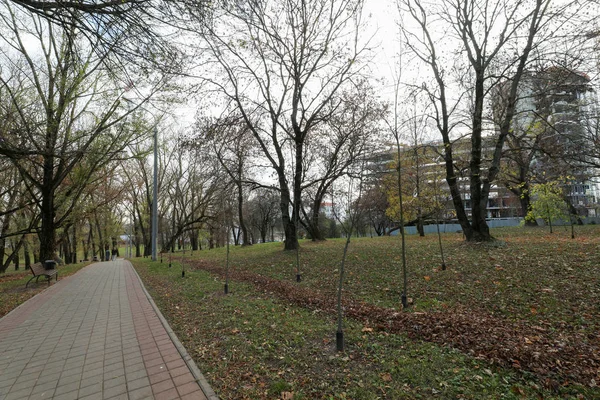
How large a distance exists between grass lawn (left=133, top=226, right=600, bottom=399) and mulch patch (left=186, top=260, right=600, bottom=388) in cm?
2

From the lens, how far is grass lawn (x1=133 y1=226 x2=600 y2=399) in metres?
3.21

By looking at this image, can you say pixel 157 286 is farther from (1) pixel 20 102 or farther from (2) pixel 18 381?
(1) pixel 20 102

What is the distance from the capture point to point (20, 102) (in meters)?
12.0

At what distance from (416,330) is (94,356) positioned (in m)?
5.11

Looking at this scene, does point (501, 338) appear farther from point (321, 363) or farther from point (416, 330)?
point (321, 363)

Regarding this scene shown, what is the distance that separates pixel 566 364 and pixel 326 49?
13292 mm

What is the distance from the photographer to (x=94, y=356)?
426 cm

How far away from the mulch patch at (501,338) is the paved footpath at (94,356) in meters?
3.14

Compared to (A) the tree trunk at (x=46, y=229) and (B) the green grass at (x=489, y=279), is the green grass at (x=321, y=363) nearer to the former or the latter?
(B) the green grass at (x=489, y=279)

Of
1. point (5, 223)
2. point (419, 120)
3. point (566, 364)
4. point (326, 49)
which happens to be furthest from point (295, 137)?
point (5, 223)

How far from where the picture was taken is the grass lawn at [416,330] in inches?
126

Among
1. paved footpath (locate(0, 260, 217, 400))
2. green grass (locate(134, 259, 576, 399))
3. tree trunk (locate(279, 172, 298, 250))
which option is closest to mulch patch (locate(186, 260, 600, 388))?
green grass (locate(134, 259, 576, 399))

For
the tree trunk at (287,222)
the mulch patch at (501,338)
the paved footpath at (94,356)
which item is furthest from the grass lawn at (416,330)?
the tree trunk at (287,222)

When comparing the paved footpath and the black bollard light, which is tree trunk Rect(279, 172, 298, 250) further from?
the black bollard light
